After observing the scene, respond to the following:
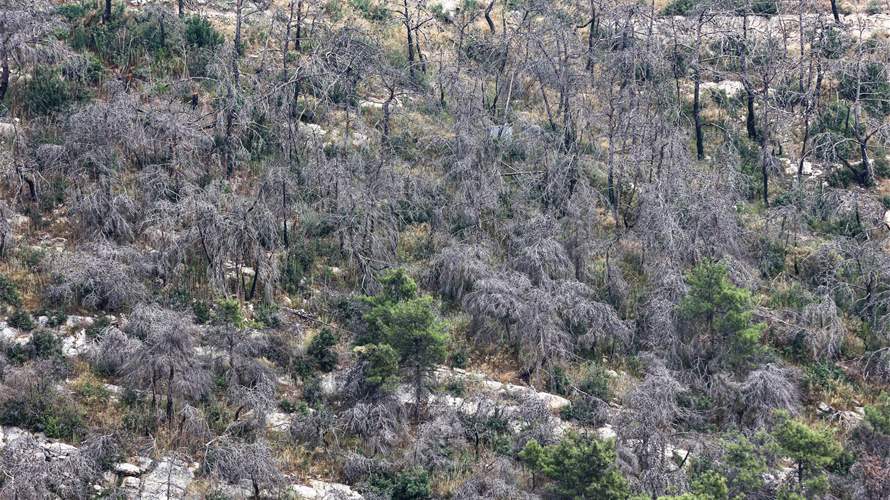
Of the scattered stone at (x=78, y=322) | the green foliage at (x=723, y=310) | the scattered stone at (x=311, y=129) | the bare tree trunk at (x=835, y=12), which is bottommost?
the scattered stone at (x=78, y=322)

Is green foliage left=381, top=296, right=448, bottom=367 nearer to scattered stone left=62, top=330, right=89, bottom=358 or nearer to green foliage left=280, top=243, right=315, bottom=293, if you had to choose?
green foliage left=280, top=243, right=315, bottom=293

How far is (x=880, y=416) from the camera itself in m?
19.7

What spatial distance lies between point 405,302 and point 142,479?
17.5ft

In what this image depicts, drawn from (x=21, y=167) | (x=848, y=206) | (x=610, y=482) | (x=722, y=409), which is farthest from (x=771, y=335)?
(x=21, y=167)

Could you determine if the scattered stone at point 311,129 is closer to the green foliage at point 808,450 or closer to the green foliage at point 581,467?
the green foliage at point 581,467

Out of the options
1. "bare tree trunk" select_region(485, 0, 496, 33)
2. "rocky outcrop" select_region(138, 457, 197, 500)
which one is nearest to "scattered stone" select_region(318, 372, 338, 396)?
"rocky outcrop" select_region(138, 457, 197, 500)

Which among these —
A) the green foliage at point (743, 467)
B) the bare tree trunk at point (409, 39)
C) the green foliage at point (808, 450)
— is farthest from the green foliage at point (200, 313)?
the green foliage at point (808, 450)

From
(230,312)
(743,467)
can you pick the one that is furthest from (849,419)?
(230,312)

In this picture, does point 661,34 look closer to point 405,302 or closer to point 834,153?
point 834,153

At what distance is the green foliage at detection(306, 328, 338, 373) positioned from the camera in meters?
21.5

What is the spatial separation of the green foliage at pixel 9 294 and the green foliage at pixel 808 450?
13.4 m

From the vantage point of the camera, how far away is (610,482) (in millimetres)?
18094

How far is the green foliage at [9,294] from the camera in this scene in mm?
20984

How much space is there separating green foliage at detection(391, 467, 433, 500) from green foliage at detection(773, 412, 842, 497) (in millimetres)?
5785
